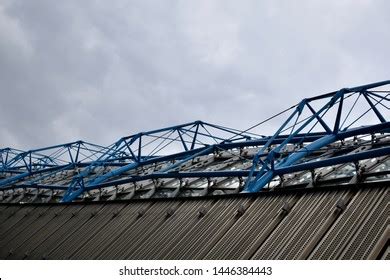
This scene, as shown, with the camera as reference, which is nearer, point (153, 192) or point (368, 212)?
point (368, 212)

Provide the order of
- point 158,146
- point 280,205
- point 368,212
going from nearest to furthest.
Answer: point 368,212 → point 280,205 → point 158,146

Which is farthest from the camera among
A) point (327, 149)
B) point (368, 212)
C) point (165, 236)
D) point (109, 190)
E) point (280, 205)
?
point (109, 190)

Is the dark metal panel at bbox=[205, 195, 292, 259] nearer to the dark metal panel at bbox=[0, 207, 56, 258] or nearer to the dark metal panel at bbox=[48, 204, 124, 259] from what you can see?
the dark metal panel at bbox=[48, 204, 124, 259]

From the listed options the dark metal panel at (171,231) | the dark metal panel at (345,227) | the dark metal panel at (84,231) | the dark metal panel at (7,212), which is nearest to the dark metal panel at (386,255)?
the dark metal panel at (345,227)

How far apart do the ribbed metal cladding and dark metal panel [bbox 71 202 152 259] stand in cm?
5

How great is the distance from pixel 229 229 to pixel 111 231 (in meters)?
6.73

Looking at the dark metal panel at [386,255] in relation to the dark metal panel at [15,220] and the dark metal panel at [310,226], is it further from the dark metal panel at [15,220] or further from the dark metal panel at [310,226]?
the dark metal panel at [15,220]

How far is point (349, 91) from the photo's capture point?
2178 centimetres

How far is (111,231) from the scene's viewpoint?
701 inches

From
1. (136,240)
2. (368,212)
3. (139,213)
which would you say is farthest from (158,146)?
(368,212)

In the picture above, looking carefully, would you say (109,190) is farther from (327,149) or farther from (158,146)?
(327,149)

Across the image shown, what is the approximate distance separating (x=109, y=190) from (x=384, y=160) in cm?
1902

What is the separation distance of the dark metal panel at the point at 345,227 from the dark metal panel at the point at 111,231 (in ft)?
30.5

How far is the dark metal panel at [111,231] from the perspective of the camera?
16656 mm
